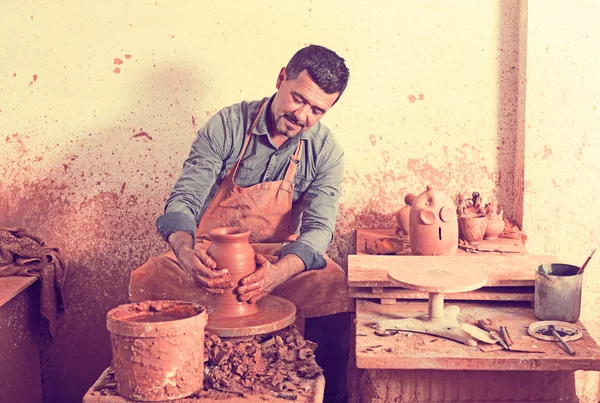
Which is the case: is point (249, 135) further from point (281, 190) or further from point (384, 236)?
point (384, 236)

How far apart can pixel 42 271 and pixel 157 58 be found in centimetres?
147

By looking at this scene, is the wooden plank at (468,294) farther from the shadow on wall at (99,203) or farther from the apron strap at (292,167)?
the shadow on wall at (99,203)

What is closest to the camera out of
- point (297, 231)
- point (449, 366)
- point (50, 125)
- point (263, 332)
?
point (449, 366)

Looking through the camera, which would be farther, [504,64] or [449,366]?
[504,64]

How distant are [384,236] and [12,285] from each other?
6.99 ft

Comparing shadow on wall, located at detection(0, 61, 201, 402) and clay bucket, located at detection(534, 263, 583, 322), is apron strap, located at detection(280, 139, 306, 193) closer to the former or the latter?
shadow on wall, located at detection(0, 61, 201, 402)

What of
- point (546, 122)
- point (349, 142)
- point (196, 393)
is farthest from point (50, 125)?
point (546, 122)

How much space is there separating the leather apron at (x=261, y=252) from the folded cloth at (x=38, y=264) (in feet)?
2.87

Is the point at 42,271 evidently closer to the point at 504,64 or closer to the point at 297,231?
the point at 297,231

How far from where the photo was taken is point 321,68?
337 cm

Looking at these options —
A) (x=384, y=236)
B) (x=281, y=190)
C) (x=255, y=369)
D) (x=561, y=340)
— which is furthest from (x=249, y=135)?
(x=561, y=340)

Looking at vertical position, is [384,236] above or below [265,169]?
below

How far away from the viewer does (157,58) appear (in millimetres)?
4203

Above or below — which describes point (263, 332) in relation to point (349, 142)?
below
